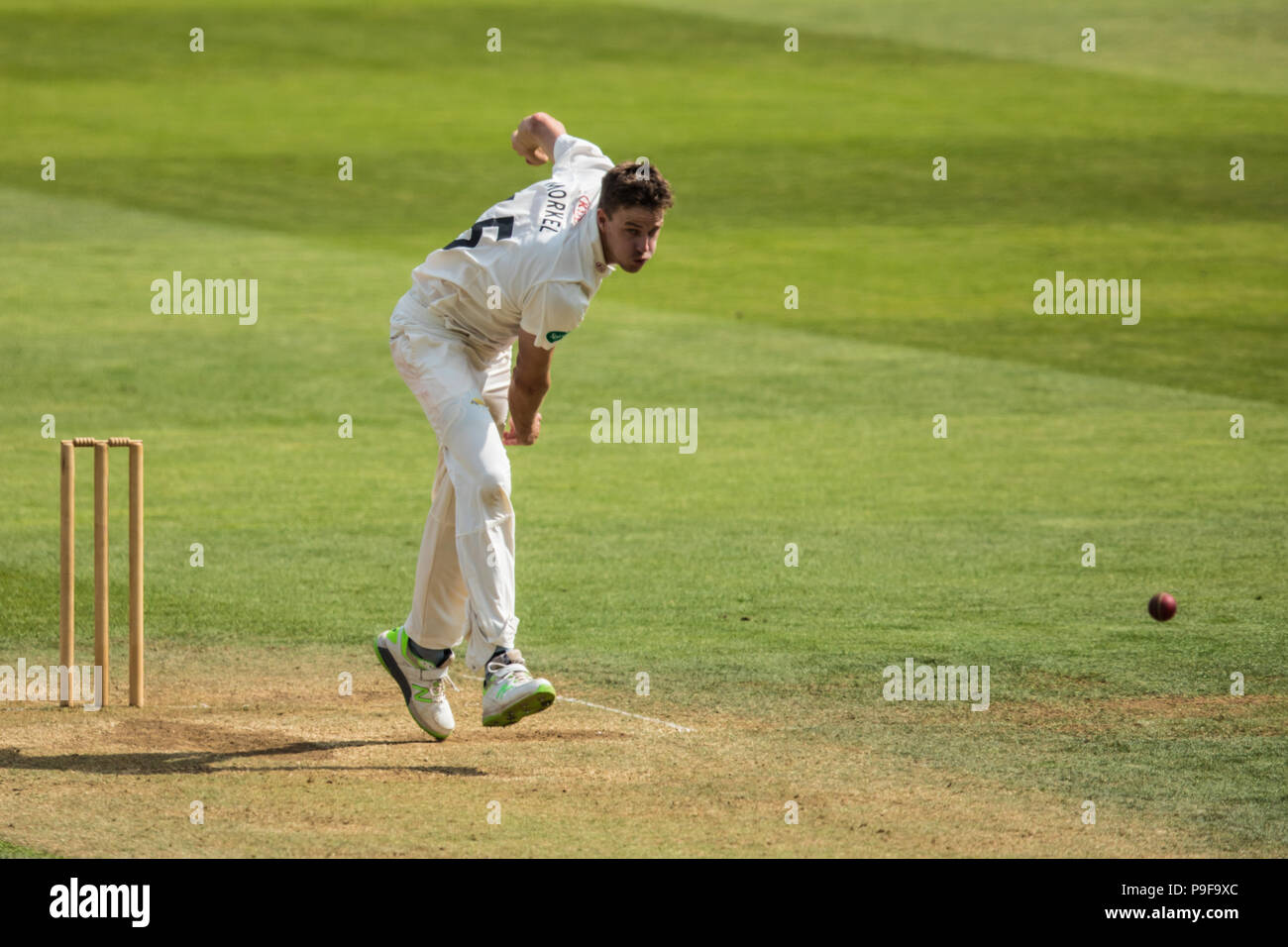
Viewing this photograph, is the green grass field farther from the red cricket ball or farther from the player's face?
the player's face

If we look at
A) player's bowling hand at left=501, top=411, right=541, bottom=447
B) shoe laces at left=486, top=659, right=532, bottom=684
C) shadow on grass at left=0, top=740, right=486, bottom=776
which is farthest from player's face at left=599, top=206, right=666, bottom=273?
shadow on grass at left=0, top=740, right=486, bottom=776

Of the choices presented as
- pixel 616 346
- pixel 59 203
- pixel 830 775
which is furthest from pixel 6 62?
pixel 830 775

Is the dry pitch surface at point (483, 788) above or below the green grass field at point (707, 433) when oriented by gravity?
below

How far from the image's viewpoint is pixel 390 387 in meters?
17.0

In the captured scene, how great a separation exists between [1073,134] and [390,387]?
53.6 feet

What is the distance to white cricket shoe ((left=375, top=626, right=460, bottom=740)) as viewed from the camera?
7234 mm

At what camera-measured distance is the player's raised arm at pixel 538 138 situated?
7637 mm

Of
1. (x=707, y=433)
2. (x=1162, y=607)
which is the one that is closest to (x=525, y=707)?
(x=1162, y=607)

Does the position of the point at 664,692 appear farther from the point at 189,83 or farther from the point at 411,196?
the point at 189,83

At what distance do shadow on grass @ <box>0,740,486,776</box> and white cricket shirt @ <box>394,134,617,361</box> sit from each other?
1.72 meters

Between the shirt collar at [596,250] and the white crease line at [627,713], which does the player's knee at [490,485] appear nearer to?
the shirt collar at [596,250]

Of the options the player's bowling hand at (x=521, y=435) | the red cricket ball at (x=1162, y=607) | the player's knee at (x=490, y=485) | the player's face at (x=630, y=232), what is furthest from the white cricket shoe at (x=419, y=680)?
the red cricket ball at (x=1162, y=607)

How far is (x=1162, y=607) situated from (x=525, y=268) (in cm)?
361

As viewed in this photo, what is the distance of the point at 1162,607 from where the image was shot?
28.0 ft
